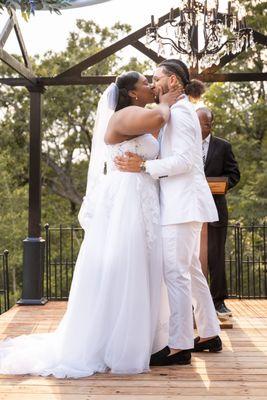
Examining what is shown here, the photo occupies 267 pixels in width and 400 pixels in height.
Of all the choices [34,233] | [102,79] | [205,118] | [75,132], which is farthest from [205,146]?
[75,132]

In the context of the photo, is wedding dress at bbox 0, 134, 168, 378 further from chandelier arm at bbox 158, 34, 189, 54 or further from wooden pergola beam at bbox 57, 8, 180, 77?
wooden pergola beam at bbox 57, 8, 180, 77

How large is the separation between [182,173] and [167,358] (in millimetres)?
1099

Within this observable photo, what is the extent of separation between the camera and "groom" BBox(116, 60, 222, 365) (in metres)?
3.61

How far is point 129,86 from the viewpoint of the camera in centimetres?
379

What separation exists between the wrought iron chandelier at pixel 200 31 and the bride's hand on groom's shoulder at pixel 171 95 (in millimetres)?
2157

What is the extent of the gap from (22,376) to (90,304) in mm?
560

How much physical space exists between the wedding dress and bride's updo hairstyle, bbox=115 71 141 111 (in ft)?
0.78

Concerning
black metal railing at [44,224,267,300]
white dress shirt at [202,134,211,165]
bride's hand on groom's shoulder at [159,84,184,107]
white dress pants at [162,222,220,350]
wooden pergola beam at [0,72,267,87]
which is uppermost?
wooden pergola beam at [0,72,267,87]

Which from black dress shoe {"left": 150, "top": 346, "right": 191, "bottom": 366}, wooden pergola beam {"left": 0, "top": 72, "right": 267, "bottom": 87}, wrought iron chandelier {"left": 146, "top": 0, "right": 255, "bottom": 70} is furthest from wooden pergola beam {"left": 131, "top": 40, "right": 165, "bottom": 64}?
black dress shoe {"left": 150, "top": 346, "right": 191, "bottom": 366}

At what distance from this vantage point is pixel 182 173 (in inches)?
143

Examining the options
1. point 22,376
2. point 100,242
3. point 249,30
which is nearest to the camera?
point 22,376

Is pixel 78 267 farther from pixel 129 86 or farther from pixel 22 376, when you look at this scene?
pixel 129 86

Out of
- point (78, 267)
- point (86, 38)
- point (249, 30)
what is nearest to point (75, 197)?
point (86, 38)

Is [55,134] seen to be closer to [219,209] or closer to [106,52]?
[106,52]
